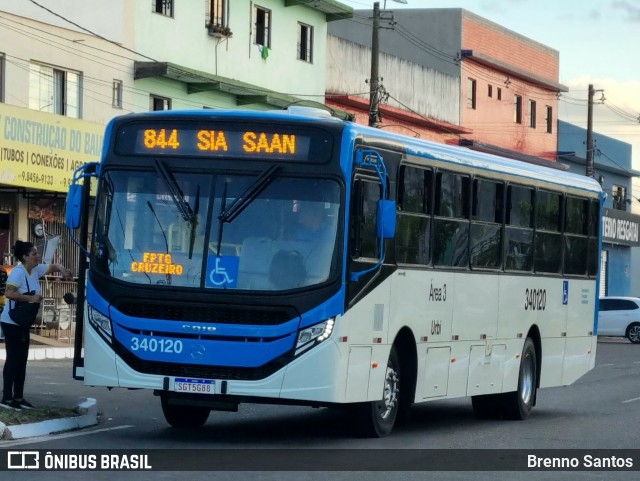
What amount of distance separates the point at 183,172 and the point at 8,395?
136 inches

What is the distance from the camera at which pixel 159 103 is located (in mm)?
36938

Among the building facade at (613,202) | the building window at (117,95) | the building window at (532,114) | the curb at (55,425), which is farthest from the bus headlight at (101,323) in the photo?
the building facade at (613,202)

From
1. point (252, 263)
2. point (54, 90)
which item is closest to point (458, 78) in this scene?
point (54, 90)

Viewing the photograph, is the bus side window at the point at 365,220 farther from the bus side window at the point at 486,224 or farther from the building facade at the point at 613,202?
the building facade at the point at 613,202

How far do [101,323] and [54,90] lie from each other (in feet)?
65.5

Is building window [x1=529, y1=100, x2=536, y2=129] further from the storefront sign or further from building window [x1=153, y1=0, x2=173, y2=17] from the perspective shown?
building window [x1=153, y1=0, x2=173, y2=17]

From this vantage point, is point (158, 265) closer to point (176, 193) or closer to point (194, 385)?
point (176, 193)

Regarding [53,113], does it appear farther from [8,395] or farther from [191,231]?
[191,231]

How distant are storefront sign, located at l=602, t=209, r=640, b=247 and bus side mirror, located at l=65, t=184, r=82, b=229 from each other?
53035mm

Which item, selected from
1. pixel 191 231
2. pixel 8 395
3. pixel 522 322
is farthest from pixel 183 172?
pixel 522 322

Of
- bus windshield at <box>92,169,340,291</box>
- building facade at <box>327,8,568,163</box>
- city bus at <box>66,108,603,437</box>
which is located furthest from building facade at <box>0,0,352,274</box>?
bus windshield at <box>92,169,340,291</box>

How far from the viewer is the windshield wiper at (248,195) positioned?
13.6 metres

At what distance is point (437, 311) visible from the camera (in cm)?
1599

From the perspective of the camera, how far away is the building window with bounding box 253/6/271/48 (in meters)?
41.5
